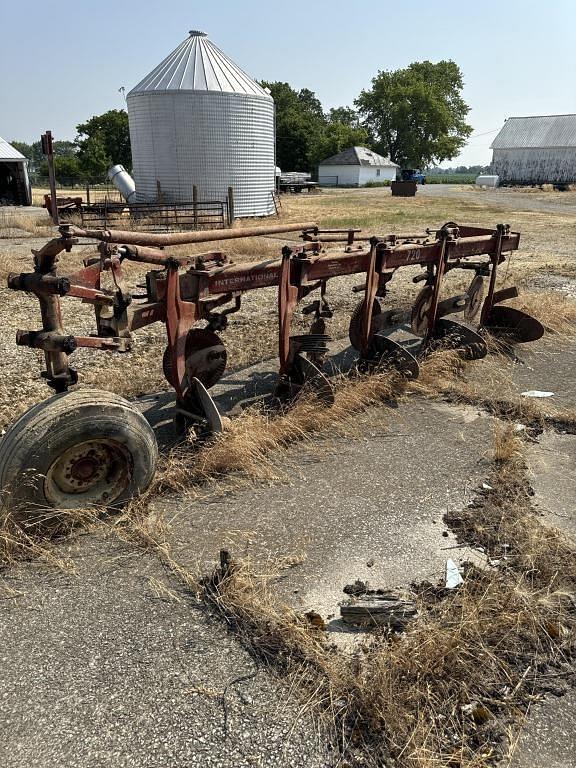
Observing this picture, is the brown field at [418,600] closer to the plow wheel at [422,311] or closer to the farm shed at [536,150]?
the plow wheel at [422,311]

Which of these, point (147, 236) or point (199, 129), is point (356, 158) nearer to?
point (199, 129)

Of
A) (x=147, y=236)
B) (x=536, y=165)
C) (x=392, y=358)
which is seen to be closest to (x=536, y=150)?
(x=536, y=165)

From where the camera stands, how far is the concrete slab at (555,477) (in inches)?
139

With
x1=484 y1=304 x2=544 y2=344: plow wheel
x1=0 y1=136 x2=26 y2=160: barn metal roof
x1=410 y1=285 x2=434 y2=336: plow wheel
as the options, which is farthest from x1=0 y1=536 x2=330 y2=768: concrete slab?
x1=0 y1=136 x2=26 y2=160: barn metal roof

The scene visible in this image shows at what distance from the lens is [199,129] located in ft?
71.3

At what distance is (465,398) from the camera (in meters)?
5.38

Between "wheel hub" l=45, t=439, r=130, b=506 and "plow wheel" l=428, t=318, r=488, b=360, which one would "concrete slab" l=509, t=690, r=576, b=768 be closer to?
"wheel hub" l=45, t=439, r=130, b=506

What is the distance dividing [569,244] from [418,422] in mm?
14076

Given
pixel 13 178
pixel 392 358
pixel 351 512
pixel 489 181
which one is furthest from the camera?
pixel 489 181

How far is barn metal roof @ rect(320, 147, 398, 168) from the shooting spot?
208ft

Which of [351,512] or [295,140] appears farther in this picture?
[295,140]

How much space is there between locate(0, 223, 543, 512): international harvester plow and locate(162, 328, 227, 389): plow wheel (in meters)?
0.01

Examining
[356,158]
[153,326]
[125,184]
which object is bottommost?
[153,326]

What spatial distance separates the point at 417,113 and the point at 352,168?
19756 millimetres
